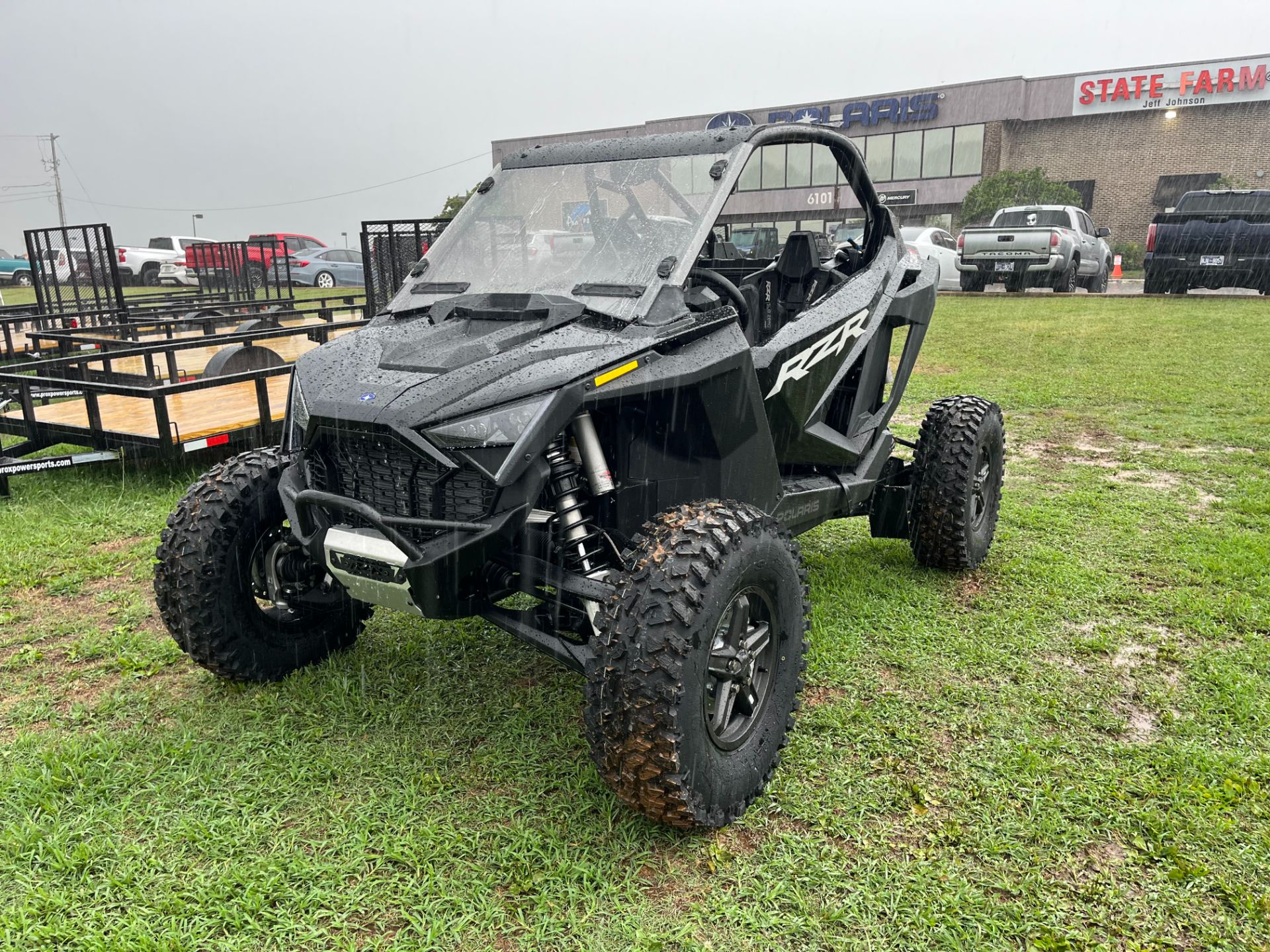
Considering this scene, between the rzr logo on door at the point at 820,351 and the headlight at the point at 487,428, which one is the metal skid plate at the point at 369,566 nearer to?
the headlight at the point at 487,428

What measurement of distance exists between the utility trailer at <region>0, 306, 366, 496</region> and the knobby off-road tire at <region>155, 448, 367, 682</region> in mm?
1894

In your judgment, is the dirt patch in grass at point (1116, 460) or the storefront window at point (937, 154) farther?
the storefront window at point (937, 154)

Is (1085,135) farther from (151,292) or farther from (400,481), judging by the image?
(400,481)

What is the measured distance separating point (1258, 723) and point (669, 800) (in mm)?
2209

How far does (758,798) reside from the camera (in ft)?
9.80

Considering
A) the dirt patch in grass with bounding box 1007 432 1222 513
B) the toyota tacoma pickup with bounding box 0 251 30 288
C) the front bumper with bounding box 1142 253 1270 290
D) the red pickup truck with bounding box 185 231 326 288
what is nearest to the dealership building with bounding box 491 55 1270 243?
the red pickup truck with bounding box 185 231 326 288

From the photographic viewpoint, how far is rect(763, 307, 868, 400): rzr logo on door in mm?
3547

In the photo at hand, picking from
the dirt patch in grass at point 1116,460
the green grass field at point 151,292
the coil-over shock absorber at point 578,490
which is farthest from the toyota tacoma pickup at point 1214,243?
the coil-over shock absorber at point 578,490

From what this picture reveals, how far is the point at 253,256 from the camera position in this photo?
1139 inches

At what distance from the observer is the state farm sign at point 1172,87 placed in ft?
120

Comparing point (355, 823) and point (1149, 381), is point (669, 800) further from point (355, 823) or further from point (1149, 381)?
point (1149, 381)

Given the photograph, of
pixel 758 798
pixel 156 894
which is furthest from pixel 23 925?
pixel 758 798

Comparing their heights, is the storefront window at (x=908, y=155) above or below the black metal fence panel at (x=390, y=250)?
above

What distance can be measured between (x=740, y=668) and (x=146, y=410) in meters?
6.41
